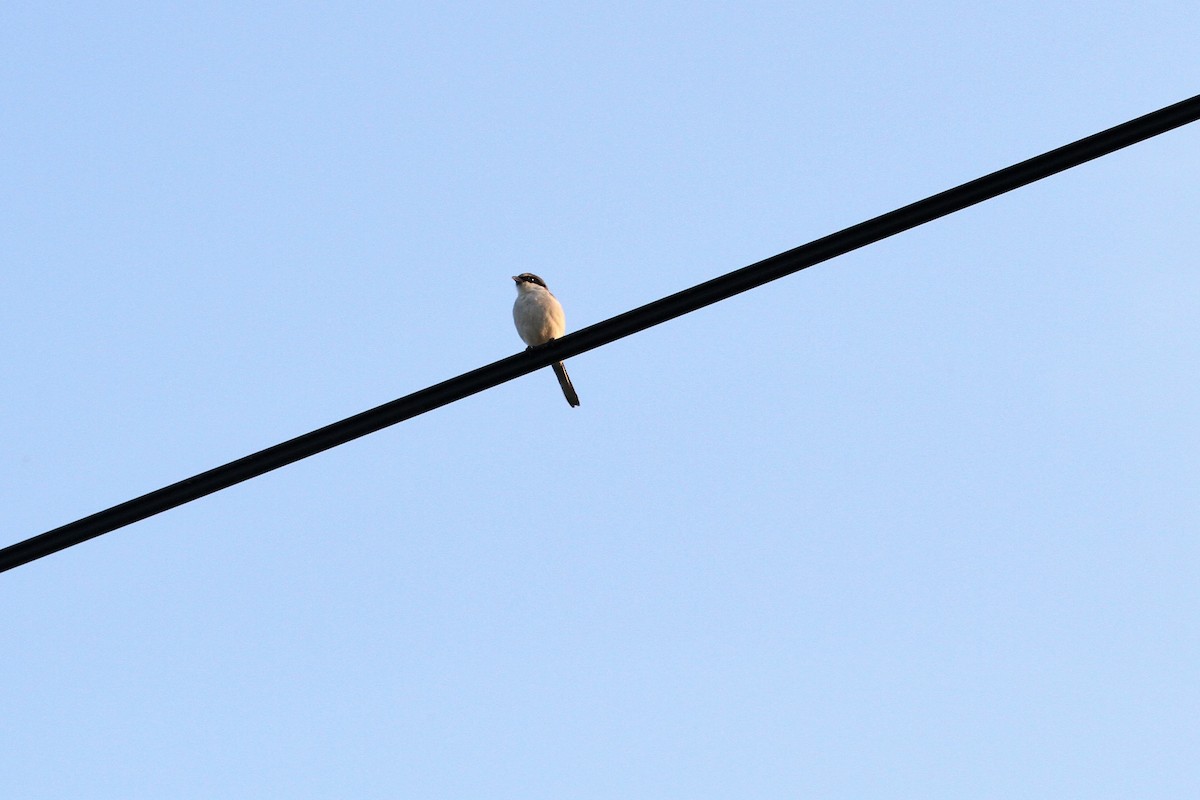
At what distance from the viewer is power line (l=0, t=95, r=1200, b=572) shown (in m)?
4.95

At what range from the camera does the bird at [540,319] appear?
12.6 metres

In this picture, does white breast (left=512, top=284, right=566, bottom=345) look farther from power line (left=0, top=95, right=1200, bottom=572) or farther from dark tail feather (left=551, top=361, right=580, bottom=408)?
power line (left=0, top=95, right=1200, bottom=572)

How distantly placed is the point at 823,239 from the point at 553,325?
24.8 feet

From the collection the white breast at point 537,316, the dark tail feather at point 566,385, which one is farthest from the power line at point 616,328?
the dark tail feather at point 566,385

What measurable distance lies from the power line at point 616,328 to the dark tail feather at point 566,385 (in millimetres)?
6904

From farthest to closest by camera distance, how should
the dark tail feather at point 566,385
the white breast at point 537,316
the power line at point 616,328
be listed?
the dark tail feather at point 566,385 → the white breast at point 537,316 → the power line at point 616,328

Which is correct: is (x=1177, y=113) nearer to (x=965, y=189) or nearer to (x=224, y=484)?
(x=965, y=189)

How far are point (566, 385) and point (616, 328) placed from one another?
7220 mm

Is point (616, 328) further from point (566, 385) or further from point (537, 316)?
point (566, 385)

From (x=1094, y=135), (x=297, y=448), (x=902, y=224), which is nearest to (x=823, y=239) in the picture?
(x=902, y=224)

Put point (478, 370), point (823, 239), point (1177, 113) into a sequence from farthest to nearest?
point (478, 370) → point (823, 239) → point (1177, 113)

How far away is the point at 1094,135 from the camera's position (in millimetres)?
4930

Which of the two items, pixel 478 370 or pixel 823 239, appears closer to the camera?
pixel 823 239

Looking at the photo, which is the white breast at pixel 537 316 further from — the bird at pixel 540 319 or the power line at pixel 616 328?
the power line at pixel 616 328
